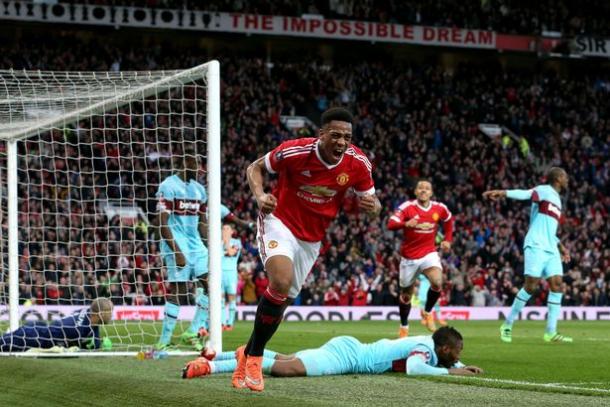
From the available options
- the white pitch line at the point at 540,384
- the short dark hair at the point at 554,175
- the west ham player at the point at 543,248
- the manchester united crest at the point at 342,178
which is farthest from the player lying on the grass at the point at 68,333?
the short dark hair at the point at 554,175

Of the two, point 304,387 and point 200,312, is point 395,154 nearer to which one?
point 200,312

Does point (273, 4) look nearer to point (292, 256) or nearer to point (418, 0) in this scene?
point (418, 0)

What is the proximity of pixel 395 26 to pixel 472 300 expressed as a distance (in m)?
13.9

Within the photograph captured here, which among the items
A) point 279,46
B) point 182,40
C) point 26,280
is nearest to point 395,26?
point 279,46

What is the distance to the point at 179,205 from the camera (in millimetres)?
12320

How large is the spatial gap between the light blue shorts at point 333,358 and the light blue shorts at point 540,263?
266 inches

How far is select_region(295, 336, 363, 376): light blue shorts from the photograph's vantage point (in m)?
8.83

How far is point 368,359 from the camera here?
9117mm

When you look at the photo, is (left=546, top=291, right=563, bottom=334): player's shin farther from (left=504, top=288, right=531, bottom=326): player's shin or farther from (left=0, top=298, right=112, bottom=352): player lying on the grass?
(left=0, top=298, right=112, bottom=352): player lying on the grass

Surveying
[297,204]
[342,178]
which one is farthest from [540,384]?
[297,204]

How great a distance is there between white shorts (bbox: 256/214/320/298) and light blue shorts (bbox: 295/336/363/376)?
1.06 metres

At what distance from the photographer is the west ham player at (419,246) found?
15.1 metres

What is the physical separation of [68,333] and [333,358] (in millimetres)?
4115

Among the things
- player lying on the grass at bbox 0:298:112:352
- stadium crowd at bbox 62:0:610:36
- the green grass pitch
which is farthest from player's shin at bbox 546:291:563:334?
stadium crowd at bbox 62:0:610:36
